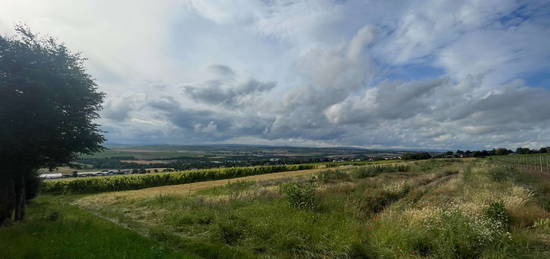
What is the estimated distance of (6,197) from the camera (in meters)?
12.7

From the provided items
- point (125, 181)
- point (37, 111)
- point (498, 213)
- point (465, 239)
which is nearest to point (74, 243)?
point (37, 111)

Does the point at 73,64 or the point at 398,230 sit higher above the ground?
the point at 73,64

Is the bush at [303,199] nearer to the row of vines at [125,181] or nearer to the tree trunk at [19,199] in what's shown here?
the tree trunk at [19,199]

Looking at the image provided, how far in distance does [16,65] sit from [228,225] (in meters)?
12.4

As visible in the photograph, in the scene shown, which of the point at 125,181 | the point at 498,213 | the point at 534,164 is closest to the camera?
the point at 498,213

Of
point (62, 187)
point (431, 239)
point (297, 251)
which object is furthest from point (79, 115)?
point (62, 187)

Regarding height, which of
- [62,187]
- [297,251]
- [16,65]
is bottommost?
[62,187]

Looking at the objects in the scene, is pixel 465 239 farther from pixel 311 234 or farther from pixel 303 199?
pixel 303 199

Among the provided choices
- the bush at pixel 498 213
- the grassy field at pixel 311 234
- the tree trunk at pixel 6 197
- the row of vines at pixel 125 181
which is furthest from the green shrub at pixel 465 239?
the row of vines at pixel 125 181

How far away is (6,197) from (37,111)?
4910 millimetres

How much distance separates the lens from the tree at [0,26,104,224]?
11.4m

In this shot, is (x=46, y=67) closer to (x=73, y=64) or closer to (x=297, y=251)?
→ (x=73, y=64)

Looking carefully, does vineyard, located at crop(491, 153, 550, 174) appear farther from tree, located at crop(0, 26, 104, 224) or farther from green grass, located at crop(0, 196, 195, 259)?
tree, located at crop(0, 26, 104, 224)

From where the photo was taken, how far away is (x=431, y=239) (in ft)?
25.2
